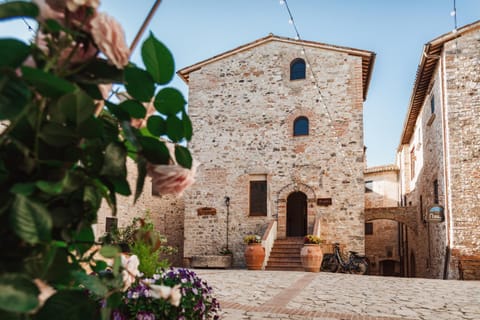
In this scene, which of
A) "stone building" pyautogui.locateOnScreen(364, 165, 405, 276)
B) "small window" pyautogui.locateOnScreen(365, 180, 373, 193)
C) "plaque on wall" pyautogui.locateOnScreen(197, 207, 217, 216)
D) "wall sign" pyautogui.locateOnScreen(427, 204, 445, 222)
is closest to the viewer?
"wall sign" pyautogui.locateOnScreen(427, 204, 445, 222)

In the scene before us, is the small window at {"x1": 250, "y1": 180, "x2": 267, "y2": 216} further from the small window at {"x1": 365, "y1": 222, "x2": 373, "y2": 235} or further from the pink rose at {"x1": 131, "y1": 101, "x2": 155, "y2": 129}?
the pink rose at {"x1": 131, "y1": 101, "x2": 155, "y2": 129}

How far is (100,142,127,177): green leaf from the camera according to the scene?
2.93 ft

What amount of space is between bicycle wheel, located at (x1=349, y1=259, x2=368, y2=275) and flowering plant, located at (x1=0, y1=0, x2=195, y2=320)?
41.6ft

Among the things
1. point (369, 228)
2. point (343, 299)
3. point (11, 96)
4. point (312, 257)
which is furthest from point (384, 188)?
point (11, 96)

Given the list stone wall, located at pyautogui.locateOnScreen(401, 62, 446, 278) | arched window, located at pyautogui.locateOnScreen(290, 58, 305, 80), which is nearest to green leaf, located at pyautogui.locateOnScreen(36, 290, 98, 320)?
stone wall, located at pyautogui.locateOnScreen(401, 62, 446, 278)

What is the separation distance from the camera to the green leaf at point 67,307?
0.86 metres

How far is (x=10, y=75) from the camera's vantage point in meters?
0.76

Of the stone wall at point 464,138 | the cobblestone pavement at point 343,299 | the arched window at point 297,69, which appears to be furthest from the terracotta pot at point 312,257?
the arched window at point 297,69

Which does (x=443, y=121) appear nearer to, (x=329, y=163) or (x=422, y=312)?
(x=329, y=163)

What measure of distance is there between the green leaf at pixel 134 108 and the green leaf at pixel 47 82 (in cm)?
18

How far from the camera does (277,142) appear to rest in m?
15.0

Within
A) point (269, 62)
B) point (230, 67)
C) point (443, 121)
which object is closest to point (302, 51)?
point (269, 62)

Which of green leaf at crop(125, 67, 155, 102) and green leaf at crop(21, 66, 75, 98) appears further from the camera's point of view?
green leaf at crop(125, 67, 155, 102)

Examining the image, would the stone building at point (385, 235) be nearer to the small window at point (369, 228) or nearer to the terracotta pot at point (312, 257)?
the small window at point (369, 228)
